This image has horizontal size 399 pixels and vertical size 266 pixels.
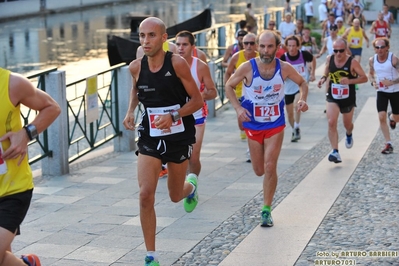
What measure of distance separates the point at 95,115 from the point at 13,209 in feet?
21.9

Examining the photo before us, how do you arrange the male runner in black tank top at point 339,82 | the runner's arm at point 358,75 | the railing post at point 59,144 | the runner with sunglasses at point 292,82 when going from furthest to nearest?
the runner with sunglasses at point 292,82
the male runner in black tank top at point 339,82
the runner's arm at point 358,75
the railing post at point 59,144

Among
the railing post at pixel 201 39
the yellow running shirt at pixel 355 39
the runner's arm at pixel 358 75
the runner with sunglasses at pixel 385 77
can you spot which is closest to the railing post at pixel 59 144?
the runner's arm at pixel 358 75

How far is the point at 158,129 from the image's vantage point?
6.36 metres

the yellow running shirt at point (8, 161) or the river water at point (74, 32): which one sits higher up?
the yellow running shirt at point (8, 161)

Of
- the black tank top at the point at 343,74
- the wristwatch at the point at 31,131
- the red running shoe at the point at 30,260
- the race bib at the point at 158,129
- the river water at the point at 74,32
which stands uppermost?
the wristwatch at the point at 31,131

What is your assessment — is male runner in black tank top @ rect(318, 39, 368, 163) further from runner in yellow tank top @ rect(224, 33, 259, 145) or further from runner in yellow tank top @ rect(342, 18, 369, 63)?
runner in yellow tank top @ rect(342, 18, 369, 63)

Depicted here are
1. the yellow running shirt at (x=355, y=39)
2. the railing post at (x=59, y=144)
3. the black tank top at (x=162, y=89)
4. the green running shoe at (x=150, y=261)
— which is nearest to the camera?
the green running shoe at (x=150, y=261)

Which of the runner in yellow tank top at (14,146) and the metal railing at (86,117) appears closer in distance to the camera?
the runner in yellow tank top at (14,146)

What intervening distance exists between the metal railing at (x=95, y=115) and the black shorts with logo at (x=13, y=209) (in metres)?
5.74

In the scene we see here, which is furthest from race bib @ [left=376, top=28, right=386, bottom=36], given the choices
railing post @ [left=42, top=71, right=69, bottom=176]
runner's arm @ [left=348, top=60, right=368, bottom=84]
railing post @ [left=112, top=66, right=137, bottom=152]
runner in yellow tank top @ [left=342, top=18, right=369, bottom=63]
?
railing post @ [left=42, top=71, right=69, bottom=176]

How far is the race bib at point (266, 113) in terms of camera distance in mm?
7777

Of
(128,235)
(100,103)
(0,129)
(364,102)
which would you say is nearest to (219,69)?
(364,102)

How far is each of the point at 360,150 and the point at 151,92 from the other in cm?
611

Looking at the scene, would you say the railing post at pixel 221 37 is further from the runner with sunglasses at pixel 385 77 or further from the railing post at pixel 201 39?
the runner with sunglasses at pixel 385 77
